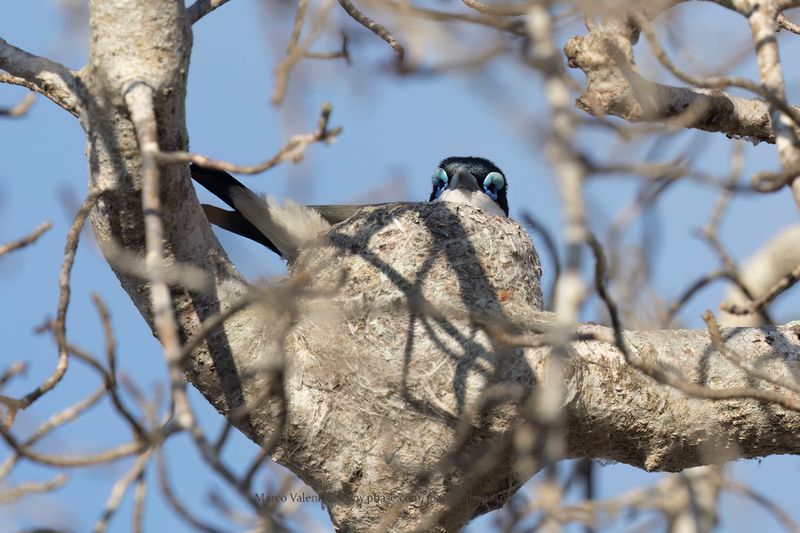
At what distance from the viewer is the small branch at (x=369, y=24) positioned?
3.84m

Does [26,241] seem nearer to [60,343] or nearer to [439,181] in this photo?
[60,343]

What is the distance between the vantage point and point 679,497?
625 centimetres

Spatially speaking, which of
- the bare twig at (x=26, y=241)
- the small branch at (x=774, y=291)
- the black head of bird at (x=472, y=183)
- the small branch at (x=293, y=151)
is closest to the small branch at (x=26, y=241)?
the bare twig at (x=26, y=241)

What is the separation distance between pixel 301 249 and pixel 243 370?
4.08 ft

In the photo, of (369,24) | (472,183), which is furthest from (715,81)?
(472,183)

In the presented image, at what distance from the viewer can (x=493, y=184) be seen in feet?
22.8

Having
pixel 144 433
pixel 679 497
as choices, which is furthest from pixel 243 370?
pixel 679 497

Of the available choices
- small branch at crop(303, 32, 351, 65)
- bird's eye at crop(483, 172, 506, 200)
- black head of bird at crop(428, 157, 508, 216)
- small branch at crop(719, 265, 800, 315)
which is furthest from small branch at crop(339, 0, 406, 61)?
bird's eye at crop(483, 172, 506, 200)

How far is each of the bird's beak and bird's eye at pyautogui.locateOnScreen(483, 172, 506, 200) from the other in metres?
0.25

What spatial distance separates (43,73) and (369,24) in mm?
1191

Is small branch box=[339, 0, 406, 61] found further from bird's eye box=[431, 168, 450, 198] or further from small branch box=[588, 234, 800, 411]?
bird's eye box=[431, 168, 450, 198]

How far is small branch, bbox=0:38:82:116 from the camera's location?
345 cm

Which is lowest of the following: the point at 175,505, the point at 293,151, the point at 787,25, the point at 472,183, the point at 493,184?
the point at 175,505

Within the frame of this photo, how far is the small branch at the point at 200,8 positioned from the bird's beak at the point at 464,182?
10.3 feet
